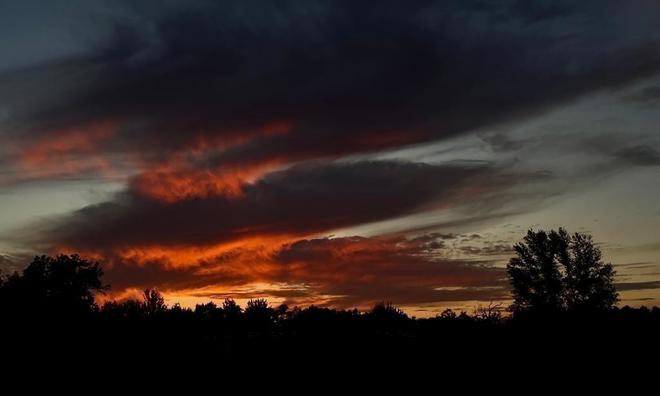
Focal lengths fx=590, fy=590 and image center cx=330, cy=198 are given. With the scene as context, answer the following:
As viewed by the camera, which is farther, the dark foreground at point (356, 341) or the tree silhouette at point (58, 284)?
the tree silhouette at point (58, 284)

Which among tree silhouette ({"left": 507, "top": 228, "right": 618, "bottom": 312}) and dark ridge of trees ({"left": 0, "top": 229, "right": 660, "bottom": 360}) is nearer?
dark ridge of trees ({"left": 0, "top": 229, "right": 660, "bottom": 360})

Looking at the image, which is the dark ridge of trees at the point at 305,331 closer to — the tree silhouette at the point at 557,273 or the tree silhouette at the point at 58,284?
the tree silhouette at the point at 58,284

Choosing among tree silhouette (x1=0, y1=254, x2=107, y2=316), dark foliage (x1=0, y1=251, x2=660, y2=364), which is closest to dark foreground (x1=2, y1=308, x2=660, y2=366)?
dark foliage (x1=0, y1=251, x2=660, y2=364)

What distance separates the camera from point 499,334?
26750 mm

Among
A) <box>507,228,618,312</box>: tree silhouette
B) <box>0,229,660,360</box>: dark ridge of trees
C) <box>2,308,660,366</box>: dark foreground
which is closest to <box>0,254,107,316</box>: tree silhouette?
<box>0,229,660,360</box>: dark ridge of trees

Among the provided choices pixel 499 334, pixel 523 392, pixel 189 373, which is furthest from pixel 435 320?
A: pixel 189 373

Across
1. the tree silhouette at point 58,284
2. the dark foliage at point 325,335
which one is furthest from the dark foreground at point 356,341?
the tree silhouette at point 58,284

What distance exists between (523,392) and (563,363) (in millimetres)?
3240

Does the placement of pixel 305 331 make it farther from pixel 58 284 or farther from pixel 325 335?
pixel 58 284

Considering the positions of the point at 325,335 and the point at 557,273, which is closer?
the point at 325,335

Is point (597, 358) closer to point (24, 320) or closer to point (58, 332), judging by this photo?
point (58, 332)

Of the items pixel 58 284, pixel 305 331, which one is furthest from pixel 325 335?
pixel 58 284

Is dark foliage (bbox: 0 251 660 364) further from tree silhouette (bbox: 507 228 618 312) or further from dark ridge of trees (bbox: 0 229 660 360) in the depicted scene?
tree silhouette (bbox: 507 228 618 312)

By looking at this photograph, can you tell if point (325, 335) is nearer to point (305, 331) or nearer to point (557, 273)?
point (305, 331)
